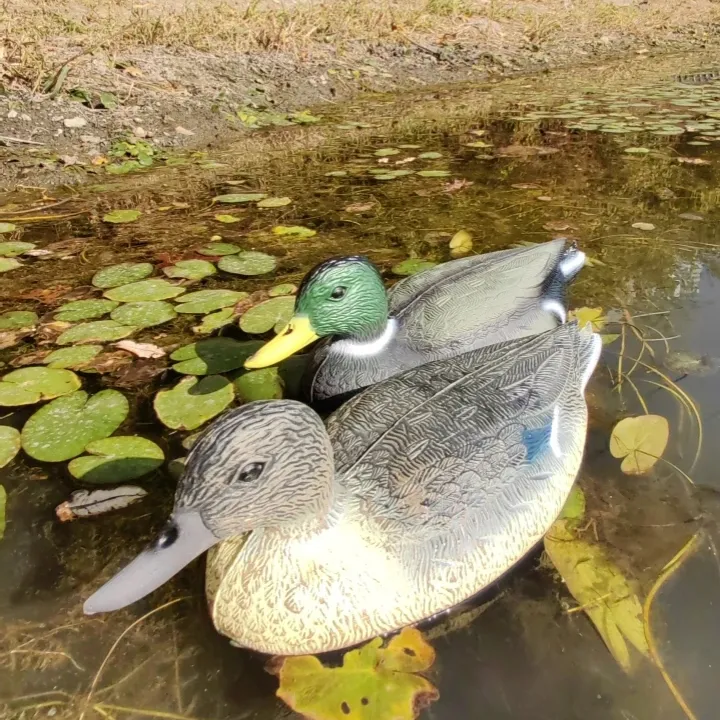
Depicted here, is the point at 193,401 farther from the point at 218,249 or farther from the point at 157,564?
the point at 218,249

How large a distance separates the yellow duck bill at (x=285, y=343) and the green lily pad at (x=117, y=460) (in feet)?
1.51

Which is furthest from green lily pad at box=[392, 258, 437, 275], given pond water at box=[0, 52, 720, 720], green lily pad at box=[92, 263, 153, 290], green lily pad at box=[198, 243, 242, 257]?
green lily pad at box=[92, 263, 153, 290]

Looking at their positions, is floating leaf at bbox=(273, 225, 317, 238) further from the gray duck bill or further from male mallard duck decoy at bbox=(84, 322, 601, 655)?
the gray duck bill

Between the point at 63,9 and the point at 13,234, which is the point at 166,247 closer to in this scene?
the point at 13,234

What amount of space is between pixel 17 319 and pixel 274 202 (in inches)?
75.8

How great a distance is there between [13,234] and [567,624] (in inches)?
146

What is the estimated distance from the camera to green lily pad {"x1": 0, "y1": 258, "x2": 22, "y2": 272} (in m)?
3.40

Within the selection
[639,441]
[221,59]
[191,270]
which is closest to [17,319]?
[191,270]

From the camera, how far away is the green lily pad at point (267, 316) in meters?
2.85

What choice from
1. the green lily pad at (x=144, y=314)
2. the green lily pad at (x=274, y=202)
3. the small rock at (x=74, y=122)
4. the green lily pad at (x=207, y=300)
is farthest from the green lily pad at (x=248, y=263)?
the small rock at (x=74, y=122)

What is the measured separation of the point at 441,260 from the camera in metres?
3.56

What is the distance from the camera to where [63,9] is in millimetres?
7820

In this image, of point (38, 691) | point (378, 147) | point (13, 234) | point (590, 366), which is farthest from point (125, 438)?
point (378, 147)

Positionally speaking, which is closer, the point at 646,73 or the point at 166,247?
the point at 166,247
